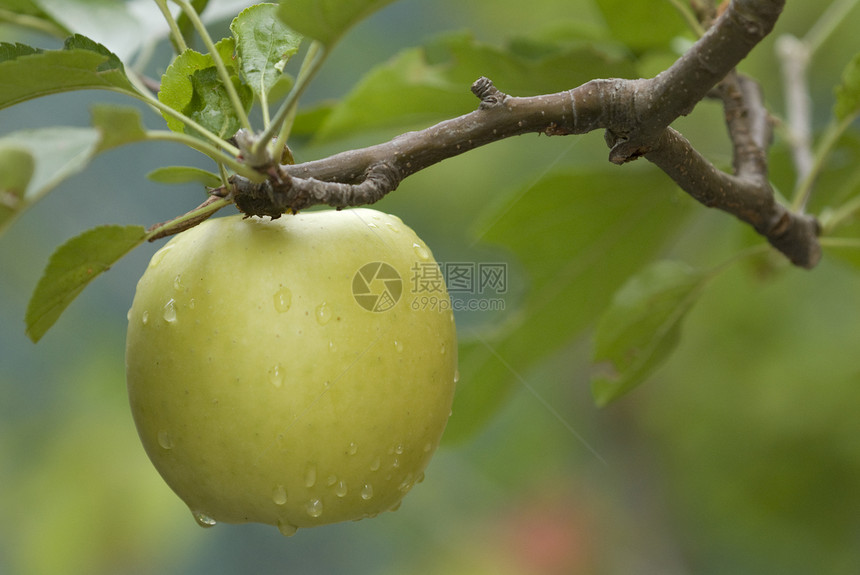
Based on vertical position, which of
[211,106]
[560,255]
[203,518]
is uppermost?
[211,106]

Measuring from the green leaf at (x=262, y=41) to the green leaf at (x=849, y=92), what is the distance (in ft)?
1.62

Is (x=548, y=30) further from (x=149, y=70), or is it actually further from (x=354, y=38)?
(x=149, y=70)

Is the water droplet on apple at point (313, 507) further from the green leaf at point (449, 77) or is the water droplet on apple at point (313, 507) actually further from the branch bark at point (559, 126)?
the green leaf at point (449, 77)

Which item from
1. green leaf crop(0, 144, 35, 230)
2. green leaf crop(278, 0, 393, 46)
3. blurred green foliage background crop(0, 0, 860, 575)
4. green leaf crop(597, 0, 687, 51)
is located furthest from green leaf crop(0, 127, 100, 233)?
green leaf crop(597, 0, 687, 51)

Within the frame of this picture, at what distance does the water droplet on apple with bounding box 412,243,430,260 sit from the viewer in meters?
0.48

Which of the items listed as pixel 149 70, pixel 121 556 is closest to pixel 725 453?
pixel 121 556

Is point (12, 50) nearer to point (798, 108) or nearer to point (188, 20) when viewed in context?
point (188, 20)

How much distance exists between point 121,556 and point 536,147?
4.11ft

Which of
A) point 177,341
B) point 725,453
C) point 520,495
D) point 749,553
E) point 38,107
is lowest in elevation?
point 520,495

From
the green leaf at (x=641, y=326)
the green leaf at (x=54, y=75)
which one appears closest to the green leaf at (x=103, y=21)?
the green leaf at (x=54, y=75)

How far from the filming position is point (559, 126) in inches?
17.0

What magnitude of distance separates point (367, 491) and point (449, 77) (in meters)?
0.45

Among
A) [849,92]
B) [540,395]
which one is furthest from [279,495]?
[540,395]

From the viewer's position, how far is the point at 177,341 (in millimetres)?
426
